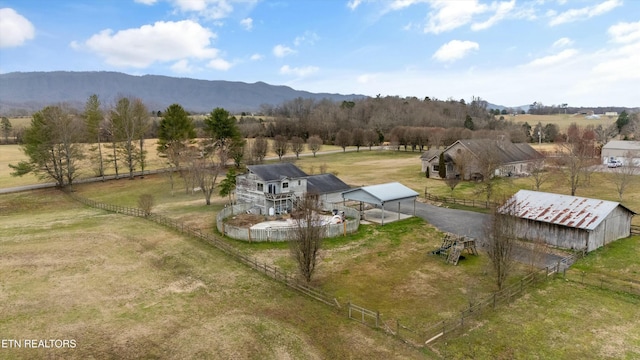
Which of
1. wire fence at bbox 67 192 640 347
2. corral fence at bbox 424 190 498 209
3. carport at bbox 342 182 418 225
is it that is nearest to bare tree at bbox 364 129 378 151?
corral fence at bbox 424 190 498 209

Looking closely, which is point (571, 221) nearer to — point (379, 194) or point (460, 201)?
point (379, 194)

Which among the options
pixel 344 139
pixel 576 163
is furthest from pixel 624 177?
pixel 344 139

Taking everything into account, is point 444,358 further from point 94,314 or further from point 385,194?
point 385,194

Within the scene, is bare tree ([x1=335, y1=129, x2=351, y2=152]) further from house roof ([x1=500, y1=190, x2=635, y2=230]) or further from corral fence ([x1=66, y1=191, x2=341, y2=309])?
house roof ([x1=500, y1=190, x2=635, y2=230])

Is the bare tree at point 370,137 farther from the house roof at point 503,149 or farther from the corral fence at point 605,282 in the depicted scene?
the corral fence at point 605,282

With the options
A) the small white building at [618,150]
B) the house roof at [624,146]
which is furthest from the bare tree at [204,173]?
the house roof at [624,146]
